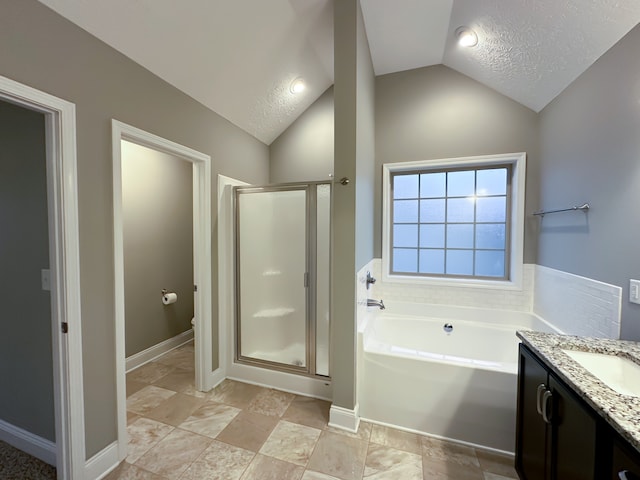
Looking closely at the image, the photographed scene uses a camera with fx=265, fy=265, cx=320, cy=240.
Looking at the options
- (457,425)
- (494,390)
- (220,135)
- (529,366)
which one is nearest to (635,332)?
(529,366)

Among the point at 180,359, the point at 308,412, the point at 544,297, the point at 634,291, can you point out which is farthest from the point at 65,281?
the point at 544,297

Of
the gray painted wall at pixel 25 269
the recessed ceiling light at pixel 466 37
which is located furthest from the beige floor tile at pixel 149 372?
the recessed ceiling light at pixel 466 37

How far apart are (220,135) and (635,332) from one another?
314 centimetres

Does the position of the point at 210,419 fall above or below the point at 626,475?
below

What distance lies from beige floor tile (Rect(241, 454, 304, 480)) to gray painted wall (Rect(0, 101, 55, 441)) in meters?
1.22

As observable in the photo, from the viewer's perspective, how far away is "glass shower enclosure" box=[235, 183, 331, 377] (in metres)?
2.30

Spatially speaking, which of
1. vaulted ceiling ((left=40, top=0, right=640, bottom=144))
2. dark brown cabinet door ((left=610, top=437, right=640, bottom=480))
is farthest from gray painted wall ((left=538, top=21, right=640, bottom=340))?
dark brown cabinet door ((left=610, top=437, right=640, bottom=480))

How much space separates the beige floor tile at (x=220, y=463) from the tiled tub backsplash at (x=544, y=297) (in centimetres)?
117

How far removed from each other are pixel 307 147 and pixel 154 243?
2041 mm

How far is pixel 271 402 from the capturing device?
7.30ft

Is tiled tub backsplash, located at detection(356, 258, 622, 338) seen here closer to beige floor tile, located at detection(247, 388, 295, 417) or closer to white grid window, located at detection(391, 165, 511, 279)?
white grid window, located at detection(391, 165, 511, 279)

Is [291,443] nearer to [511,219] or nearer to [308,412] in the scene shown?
[308,412]

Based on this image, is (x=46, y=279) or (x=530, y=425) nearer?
(x=530, y=425)

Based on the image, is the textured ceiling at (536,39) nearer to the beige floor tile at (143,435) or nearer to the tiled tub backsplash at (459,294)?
the tiled tub backsplash at (459,294)
